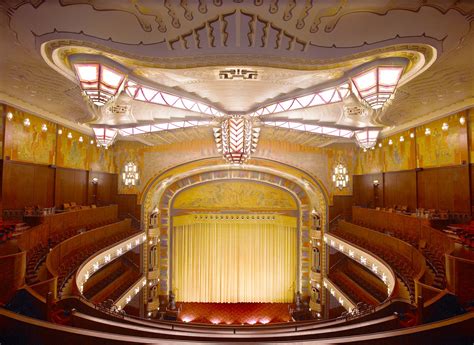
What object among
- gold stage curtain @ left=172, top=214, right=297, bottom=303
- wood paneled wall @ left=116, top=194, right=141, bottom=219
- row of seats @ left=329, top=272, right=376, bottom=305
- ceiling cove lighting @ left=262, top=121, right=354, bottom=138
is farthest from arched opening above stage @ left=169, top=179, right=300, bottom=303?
ceiling cove lighting @ left=262, top=121, right=354, bottom=138

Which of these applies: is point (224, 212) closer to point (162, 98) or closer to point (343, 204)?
point (343, 204)

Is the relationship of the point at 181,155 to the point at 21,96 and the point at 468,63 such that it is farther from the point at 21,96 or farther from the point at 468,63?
the point at 468,63

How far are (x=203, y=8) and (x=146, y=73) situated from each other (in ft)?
8.90

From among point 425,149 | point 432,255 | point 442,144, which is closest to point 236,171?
point 425,149

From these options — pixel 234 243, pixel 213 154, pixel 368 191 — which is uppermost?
pixel 213 154

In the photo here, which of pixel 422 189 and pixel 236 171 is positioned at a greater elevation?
pixel 236 171

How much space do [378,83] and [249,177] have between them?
11.4 metres

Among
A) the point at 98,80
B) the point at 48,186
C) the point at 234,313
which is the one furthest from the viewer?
the point at 234,313

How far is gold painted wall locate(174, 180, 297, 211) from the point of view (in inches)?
686

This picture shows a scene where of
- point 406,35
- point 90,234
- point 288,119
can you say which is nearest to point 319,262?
point 288,119

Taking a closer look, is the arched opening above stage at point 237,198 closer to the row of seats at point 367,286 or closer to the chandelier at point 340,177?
the chandelier at point 340,177

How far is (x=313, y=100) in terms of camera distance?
837 centimetres

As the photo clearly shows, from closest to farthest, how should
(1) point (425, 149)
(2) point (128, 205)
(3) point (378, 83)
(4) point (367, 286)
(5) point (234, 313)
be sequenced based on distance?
1. (3) point (378, 83)
2. (1) point (425, 149)
3. (4) point (367, 286)
4. (2) point (128, 205)
5. (5) point (234, 313)

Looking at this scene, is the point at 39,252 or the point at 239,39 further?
the point at 39,252
